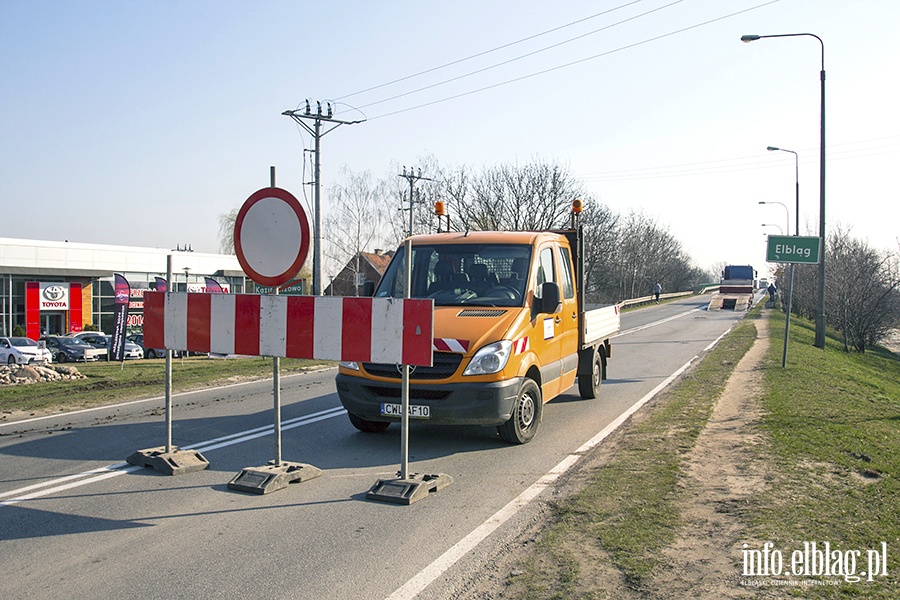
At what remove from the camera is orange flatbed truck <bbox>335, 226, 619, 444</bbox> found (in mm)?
7633

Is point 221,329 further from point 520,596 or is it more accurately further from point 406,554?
point 520,596

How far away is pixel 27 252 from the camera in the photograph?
150ft

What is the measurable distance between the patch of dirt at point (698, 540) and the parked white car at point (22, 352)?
3186cm

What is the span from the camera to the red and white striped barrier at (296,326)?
607cm

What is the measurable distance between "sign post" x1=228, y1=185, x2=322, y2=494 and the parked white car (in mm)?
30552

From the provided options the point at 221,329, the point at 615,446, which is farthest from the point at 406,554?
the point at 615,446

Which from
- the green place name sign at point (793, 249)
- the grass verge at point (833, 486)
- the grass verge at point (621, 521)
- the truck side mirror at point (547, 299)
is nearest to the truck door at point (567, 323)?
the truck side mirror at point (547, 299)

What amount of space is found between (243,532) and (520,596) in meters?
2.16

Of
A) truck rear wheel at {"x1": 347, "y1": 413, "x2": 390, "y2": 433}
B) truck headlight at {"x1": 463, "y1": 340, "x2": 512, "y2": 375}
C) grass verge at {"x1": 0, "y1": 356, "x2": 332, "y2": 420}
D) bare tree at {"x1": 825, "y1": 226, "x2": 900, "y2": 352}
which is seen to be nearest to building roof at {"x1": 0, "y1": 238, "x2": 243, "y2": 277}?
Result: grass verge at {"x1": 0, "y1": 356, "x2": 332, "y2": 420}

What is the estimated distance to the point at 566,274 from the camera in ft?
33.3

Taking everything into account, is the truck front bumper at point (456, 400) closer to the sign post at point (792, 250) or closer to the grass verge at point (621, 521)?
the grass verge at point (621, 521)

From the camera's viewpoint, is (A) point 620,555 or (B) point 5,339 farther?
(B) point 5,339

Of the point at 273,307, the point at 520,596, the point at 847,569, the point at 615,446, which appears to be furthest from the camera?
the point at 615,446

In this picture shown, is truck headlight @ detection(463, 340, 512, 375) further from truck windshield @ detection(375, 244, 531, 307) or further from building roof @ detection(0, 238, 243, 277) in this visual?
building roof @ detection(0, 238, 243, 277)
